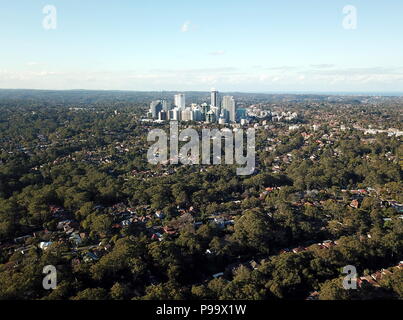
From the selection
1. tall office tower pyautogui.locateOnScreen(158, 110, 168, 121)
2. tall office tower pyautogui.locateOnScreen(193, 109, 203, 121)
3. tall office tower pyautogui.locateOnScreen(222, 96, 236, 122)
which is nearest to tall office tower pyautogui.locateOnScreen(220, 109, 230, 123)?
tall office tower pyautogui.locateOnScreen(222, 96, 236, 122)

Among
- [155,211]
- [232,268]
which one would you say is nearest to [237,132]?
[155,211]

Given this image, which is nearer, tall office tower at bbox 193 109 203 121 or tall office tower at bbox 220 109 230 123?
tall office tower at bbox 220 109 230 123

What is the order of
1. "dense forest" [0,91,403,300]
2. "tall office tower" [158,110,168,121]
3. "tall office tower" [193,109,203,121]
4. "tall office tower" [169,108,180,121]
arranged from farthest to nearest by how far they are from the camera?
"tall office tower" [158,110,168,121] → "tall office tower" [169,108,180,121] → "tall office tower" [193,109,203,121] → "dense forest" [0,91,403,300]

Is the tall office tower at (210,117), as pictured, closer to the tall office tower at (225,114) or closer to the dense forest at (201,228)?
the tall office tower at (225,114)

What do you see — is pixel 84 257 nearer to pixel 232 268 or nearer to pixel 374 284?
pixel 232 268

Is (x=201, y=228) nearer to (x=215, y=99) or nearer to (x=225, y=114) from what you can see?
(x=225, y=114)

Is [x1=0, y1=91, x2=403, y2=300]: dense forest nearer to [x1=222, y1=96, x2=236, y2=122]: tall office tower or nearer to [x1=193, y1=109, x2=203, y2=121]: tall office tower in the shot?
[x1=222, y1=96, x2=236, y2=122]: tall office tower
